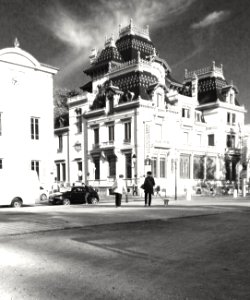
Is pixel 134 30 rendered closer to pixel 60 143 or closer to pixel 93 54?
pixel 93 54

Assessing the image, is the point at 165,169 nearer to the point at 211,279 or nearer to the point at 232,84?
the point at 232,84

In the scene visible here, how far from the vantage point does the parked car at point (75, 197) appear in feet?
78.8

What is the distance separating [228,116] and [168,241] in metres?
43.7

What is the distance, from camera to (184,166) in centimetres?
4306

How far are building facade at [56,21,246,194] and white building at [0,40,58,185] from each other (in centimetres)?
1127

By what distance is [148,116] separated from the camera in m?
39.1

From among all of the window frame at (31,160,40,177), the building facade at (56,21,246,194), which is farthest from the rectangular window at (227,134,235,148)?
the window frame at (31,160,40,177)

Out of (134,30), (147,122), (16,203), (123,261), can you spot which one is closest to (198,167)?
(147,122)

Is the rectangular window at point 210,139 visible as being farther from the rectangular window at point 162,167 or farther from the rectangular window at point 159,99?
the rectangular window at point 159,99

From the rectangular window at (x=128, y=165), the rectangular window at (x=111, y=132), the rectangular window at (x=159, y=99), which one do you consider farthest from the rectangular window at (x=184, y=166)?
the rectangular window at (x=111, y=132)

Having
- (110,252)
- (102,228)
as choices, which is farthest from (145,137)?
(110,252)

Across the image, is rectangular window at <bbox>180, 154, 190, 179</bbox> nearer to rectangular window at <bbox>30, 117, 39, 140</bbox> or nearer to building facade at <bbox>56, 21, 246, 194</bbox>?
building facade at <bbox>56, 21, 246, 194</bbox>

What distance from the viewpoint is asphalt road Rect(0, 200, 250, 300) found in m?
4.71

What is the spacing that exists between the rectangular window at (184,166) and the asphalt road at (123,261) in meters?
31.9
